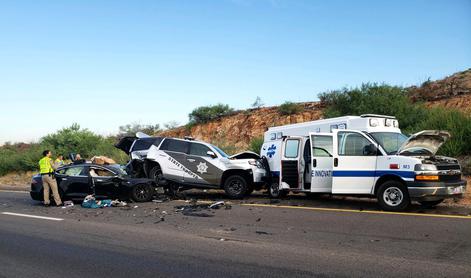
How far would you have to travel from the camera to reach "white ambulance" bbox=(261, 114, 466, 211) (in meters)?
10.7

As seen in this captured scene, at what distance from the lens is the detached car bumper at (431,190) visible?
1055cm

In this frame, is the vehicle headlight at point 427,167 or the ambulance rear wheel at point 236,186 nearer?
the vehicle headlight at point 427,167

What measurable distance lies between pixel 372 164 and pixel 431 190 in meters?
1.53

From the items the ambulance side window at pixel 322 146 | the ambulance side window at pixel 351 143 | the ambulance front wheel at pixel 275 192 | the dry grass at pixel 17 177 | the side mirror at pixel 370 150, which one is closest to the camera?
the side mirror at pixel 370 150

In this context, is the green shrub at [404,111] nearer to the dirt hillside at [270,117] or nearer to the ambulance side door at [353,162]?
the dirt hillside at [270,117]

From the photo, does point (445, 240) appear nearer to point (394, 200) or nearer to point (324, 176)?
point (394, 200)

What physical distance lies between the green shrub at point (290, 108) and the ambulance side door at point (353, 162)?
62.3ft

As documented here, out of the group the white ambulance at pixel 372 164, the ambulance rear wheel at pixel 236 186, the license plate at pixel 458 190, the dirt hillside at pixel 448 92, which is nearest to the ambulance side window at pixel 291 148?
the white ambulance at pixel 372 164

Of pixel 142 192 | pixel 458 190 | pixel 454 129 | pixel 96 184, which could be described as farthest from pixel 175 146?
pixel 454 129

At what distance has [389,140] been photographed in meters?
12.2

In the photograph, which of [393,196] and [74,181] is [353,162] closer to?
[393,196]

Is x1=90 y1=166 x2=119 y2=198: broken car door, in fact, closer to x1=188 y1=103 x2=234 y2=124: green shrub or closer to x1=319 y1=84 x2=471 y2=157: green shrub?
x1=319 y1=84 x2=471 y2=157: green shrub

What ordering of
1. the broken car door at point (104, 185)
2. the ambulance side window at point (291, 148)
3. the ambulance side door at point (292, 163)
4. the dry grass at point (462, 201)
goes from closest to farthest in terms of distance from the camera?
1. the dry grass at point (462, 201)
2. the ambulance side door at point (292, 163)
3. the ambulance side window at point (291, 148)
4. the broken car door at point (104, 185)

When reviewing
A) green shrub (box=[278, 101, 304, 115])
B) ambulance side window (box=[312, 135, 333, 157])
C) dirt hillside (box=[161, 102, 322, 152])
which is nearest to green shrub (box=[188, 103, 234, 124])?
dirt hillside (box=[161, 102, 322, 152])
